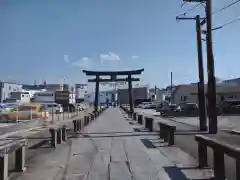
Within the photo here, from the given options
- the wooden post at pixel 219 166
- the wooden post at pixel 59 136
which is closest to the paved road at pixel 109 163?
the wooden post at pixel 219 166

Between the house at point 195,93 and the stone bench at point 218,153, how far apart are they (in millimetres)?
47613

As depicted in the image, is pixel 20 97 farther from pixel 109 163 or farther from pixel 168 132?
pixel 109 163

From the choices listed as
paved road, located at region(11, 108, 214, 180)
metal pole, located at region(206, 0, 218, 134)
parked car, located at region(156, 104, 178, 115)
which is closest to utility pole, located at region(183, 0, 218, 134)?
metal pole, located at region(206, 0, 218, 134)

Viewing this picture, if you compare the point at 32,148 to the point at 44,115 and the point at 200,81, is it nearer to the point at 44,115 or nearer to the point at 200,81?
the point at 200,81

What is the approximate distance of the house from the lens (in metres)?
61.6

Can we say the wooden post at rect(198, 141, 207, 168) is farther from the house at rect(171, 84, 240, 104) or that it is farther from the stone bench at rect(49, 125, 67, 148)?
the house at rect(171, 84, 240, 104)

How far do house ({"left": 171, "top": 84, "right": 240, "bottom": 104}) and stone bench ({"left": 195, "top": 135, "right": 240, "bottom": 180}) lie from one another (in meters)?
47.6

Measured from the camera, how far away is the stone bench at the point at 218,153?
5887 millimetres

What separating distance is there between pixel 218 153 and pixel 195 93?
56.3 m

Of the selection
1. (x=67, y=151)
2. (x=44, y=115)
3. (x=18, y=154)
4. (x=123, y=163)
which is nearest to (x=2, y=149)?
(x=18, y=154)

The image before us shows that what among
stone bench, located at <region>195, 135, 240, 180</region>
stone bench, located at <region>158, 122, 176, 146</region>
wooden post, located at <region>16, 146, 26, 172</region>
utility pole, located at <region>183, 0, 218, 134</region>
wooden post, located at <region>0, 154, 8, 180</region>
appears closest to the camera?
stone bench, located at <region>195, 135, 240, 180</region>

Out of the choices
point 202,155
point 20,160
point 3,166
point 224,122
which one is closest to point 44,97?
point 224,122

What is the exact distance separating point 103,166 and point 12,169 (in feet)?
7.68

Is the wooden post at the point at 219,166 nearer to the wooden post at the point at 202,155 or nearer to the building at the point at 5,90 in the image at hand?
the wooden post at the point at 202,155
